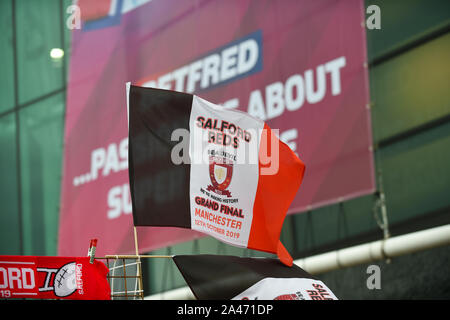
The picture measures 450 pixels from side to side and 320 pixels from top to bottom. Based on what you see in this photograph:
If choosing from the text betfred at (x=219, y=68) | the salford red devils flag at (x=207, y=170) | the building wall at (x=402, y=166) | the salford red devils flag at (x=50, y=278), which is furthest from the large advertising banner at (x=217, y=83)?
the salford red devils flag at (x=50, y=278)

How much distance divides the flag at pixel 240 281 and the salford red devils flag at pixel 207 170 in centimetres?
35

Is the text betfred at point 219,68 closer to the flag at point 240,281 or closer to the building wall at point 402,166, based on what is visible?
the building wall at point 402,166

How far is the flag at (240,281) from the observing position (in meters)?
5.34

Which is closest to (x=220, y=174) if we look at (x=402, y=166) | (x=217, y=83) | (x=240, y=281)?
(x=240, y=281)

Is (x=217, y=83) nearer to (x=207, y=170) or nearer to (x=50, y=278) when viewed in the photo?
(x=207, y=170)

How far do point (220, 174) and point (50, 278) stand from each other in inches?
67.0

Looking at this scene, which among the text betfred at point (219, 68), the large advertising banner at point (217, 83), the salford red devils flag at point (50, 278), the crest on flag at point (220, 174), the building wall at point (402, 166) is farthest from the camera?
the text betfred at point (219, 68)

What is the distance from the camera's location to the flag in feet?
17.5

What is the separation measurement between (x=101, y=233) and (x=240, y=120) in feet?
25.5

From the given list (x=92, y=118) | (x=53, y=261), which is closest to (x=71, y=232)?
(x=92, y=118)

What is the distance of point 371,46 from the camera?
36.1 feet

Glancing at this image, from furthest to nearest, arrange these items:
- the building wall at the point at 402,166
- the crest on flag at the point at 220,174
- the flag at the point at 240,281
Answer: the building wall at the point at 402,166 < the crest on flag at the point at 220,174 < the flag at the point at 240,281

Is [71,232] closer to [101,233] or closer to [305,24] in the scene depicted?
[101,233]

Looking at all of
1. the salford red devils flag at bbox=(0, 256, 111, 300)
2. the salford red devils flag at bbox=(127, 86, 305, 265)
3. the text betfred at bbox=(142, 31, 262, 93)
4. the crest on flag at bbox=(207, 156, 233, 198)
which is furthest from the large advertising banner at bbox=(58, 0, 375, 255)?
the salford red devils flag at bbox=(0, 256, 111, 300)
